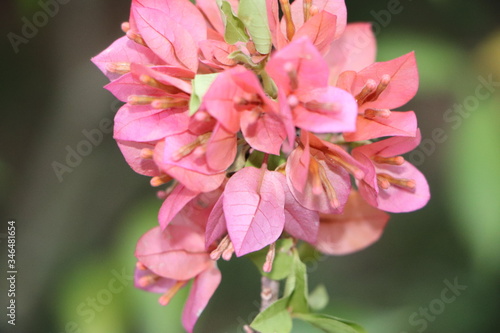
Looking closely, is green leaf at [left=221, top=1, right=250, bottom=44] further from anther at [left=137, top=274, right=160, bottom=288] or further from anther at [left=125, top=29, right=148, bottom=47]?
anther at [left=137, top=274, right=160, bottom=288]

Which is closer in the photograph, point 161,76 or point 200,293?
point 161,76

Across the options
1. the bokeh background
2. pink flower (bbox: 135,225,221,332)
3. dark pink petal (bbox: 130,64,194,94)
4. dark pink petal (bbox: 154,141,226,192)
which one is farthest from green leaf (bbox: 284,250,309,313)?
the bokeh background

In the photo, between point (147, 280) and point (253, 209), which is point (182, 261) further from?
point (253, 209)

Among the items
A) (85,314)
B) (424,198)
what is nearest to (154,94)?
(424,198)

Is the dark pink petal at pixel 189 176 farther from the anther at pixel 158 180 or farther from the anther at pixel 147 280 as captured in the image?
the anther at pixel 147 280

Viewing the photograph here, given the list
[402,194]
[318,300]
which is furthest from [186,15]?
[318,300]

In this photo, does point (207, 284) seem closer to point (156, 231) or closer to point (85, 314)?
point (156, 231)

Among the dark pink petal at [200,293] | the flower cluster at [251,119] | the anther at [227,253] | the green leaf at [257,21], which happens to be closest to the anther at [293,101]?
the flower cluster at [251,119]
